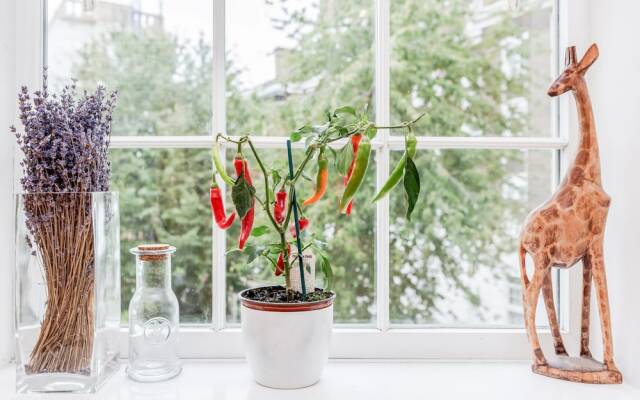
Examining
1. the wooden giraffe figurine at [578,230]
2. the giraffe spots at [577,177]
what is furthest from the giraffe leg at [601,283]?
the giraffe spots at [577,177]

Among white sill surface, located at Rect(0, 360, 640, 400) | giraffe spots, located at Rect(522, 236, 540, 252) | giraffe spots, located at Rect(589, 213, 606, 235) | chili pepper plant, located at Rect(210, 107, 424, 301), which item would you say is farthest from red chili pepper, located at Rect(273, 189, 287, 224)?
giraffe spots, located at Rect(589, 213, 606, 235)

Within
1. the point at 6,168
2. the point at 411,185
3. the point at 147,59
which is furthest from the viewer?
the point at 147,59

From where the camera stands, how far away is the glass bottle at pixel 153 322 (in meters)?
0.89

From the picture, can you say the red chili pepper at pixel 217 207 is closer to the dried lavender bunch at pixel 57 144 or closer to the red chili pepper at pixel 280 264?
the red chili pepper at pixel 280 264

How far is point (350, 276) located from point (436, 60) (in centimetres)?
61

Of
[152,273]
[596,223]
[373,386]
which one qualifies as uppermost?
[596,223]

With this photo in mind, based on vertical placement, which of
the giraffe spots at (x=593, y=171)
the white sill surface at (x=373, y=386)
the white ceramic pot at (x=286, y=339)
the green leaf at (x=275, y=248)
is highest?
the giraffe spots at (x=593, y=171)

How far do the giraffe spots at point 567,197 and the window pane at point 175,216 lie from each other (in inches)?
30.6

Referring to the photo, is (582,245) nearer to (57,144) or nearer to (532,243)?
(532,243)

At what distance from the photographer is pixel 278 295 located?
2.89 feet

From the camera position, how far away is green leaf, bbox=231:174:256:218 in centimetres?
76

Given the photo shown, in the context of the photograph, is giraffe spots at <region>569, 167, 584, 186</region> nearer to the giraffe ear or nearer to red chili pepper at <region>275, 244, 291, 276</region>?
the giraffe ear

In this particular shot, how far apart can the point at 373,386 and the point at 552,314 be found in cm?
41

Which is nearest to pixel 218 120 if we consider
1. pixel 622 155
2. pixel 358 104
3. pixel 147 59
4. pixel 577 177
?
pixel 147 59
